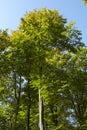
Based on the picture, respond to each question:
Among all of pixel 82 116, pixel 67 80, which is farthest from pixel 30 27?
pixel 82 116

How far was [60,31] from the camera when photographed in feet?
81.4

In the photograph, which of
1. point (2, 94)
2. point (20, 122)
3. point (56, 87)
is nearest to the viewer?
point (56, 87)

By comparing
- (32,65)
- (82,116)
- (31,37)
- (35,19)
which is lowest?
(82,116)

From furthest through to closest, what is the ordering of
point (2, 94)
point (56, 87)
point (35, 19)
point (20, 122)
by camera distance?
point (20, 122) < point (2, 94) < point (35, 19) < point (56, 87)

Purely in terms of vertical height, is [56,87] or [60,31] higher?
[60,31]

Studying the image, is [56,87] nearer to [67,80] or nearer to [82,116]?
[67,80]

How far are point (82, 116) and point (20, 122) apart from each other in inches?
310

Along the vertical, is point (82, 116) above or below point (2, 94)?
below

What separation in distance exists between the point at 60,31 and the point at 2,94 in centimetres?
849

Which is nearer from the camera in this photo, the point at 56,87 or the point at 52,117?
the point at 56,87

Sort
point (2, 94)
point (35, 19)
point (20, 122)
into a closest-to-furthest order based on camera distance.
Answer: point (35, 19), point (2, 94), point (20, 122)

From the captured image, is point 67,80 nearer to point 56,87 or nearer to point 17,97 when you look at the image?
point 56,87

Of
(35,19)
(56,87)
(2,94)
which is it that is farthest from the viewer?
(2,94)

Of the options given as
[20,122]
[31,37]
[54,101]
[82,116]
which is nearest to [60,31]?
[31,37]
